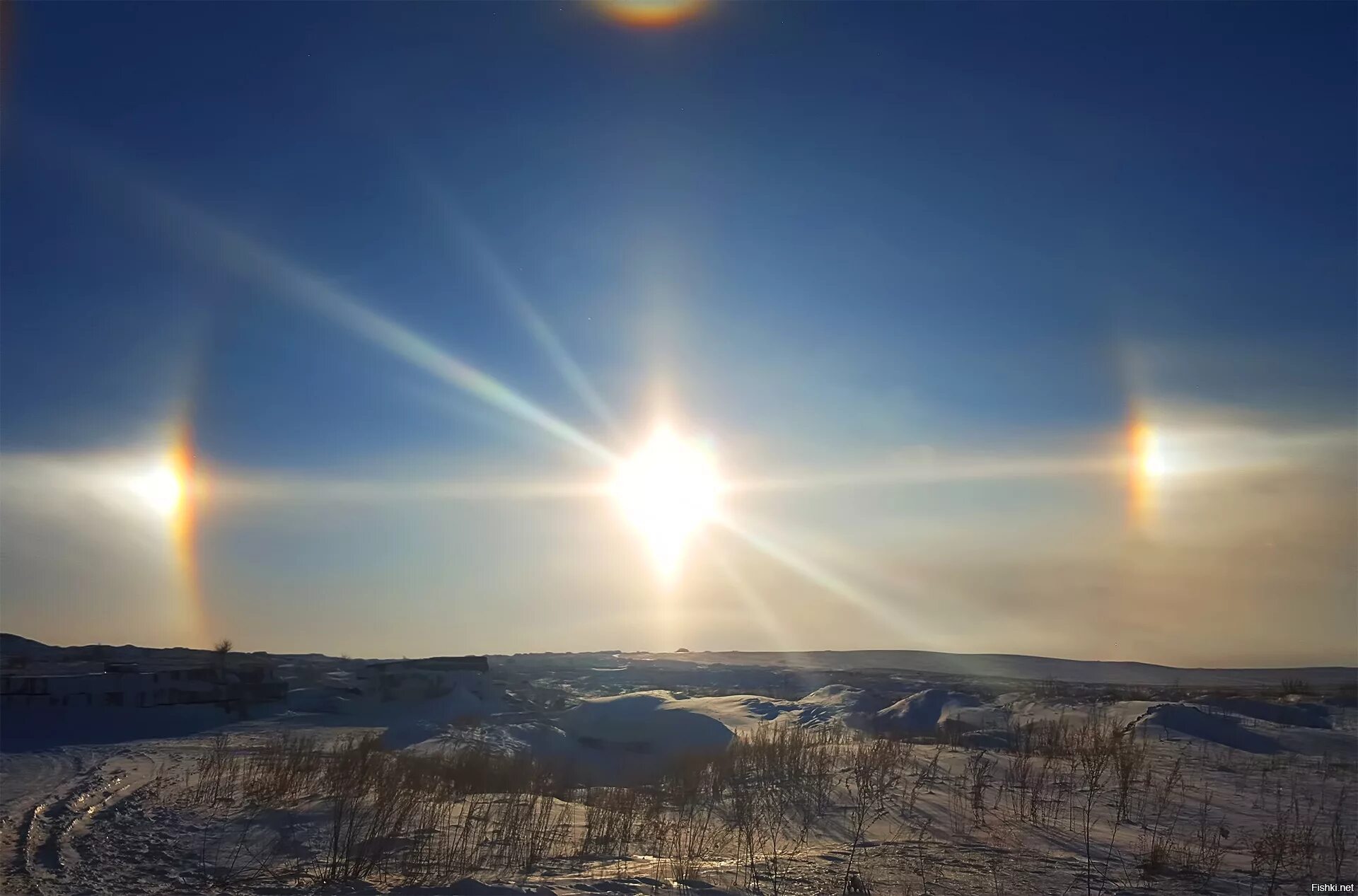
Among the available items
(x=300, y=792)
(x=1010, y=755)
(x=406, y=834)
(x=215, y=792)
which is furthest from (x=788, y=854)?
(x=1010, y=755)

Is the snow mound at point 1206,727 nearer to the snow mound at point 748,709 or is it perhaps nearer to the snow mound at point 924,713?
the snow mound at point 924,713

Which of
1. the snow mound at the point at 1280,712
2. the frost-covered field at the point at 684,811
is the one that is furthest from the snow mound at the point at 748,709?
the snow mound at the point at 1280,712

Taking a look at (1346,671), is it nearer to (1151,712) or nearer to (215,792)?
(1151,712)

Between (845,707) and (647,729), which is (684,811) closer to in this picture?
(647,729)

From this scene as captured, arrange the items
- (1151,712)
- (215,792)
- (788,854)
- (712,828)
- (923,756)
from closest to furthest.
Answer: (788,854), (712,828), (215,792), (923,756), (1151,712)

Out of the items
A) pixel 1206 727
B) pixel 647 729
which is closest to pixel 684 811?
pixel 647 729
